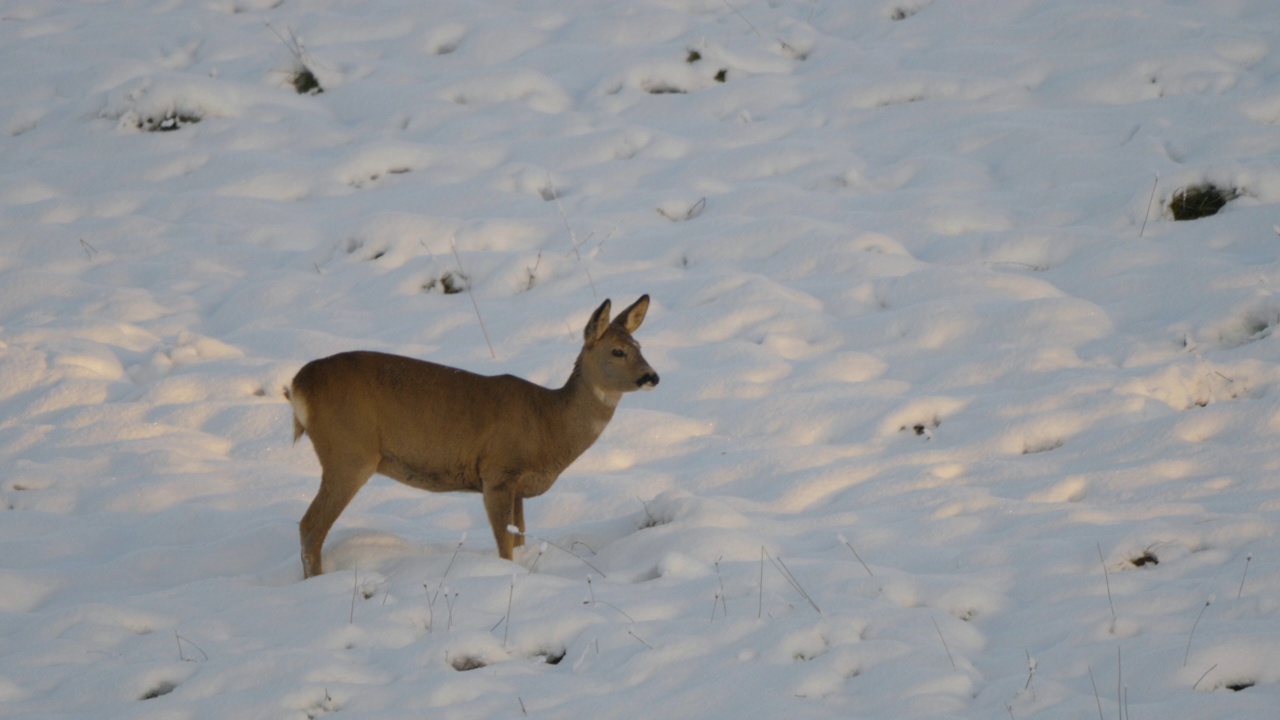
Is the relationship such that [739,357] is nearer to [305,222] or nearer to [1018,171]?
[1018,171]

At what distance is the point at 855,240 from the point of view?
913cm

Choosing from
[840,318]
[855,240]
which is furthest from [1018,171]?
[840,318]

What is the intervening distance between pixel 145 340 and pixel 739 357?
385 centimetres

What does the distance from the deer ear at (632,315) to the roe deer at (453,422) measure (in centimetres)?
2

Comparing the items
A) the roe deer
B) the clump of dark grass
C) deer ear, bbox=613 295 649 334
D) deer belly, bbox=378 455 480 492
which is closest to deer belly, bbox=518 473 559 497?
the roe deer

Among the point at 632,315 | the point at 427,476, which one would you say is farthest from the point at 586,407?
the point at 427,476

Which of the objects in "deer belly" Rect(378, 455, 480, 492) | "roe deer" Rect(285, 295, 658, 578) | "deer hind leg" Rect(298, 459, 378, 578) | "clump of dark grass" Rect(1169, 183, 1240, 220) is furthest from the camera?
"clump of dark grass" Rect(1169, 183, 1240, 220)

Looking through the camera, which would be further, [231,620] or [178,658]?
[231,620]

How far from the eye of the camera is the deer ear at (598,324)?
21.2ft

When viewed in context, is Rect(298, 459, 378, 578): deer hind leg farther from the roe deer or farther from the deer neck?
the deer neck

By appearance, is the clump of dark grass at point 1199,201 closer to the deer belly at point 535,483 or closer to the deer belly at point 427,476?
the deer belly at point 535,483

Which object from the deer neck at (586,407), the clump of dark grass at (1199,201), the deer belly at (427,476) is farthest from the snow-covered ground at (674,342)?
the deer neck at (586,407)

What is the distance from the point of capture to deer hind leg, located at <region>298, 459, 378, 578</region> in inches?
233

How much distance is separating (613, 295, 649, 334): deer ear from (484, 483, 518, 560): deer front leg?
42.4 inches
